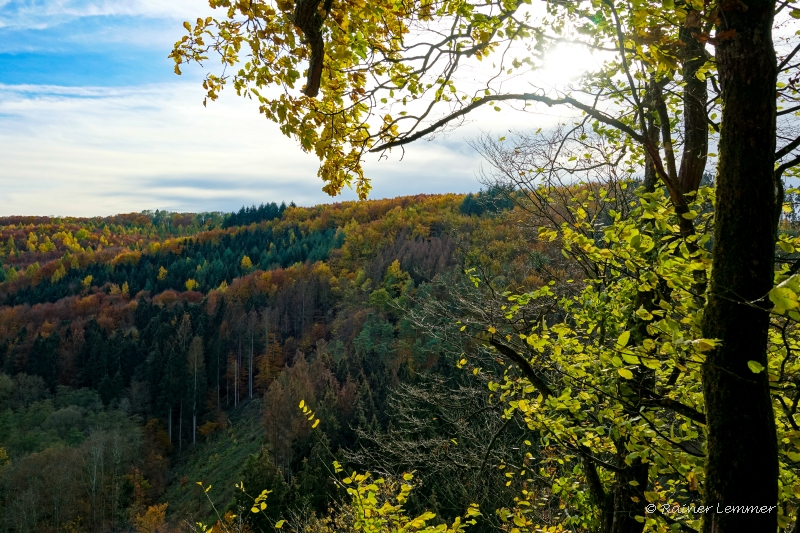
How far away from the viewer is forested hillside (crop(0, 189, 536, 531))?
10852 millimetres

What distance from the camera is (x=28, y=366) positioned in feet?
227

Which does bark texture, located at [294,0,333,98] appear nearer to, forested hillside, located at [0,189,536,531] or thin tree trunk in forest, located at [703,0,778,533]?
thin tree trunk in forest, located at [703,0,778,533]

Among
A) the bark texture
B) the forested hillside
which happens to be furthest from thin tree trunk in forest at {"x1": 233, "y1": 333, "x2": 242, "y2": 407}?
the bark texture

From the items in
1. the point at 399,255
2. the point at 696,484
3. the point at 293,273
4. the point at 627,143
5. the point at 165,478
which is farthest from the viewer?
the point at 293,273

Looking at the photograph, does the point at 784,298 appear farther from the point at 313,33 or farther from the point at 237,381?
the point at 237,381

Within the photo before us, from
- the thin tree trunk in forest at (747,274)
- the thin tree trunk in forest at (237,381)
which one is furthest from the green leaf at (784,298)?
the thin tree trunk in forest at (237,381)

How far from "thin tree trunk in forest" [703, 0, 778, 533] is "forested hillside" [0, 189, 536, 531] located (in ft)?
11.1

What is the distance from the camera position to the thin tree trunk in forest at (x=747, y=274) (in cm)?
196

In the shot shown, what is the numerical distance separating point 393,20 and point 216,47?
1096mm

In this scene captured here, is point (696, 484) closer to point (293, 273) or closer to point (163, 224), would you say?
point (293, 273)

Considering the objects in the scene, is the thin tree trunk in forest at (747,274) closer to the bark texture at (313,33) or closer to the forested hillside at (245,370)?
the bark texture at (313,33)

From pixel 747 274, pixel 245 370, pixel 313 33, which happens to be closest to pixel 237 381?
pixel 245 370

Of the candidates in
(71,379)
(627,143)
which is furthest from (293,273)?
(627,143)

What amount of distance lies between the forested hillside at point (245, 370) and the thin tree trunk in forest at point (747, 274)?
3386mm
